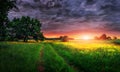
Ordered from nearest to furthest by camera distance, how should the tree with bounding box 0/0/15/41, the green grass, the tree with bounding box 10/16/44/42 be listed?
the green grass, the tree with bounding box 0/0/15/41, the tree with bounding box 10/16/44/42

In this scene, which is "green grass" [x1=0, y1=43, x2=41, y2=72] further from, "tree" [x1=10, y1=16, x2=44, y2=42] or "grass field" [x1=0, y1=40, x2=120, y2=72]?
"tree" [x1=10, y1=16, x2=44, y2=42]

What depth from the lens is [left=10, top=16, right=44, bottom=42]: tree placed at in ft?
291

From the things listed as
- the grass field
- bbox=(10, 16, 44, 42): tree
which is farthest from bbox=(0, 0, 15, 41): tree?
bbox=(10, 16, 44, 42): tree

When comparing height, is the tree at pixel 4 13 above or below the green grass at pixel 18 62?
above

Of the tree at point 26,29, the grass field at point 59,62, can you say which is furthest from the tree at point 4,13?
the tree at point 26,29

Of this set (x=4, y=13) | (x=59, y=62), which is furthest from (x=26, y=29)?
(x=59, y=62)

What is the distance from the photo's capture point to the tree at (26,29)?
88.8 m

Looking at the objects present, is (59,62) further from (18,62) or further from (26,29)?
(26,29)

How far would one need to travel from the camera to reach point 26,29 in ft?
295

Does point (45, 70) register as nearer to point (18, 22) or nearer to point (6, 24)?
point (6, 24)

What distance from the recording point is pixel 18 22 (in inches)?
3492

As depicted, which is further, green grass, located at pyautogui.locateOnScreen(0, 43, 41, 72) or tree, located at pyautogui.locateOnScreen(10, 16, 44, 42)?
tree, located at pyautogui.locateOnScreen(10, 16, 44, 42)

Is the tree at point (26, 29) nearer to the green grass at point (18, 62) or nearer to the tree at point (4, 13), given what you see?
the tree at point (4, 13)

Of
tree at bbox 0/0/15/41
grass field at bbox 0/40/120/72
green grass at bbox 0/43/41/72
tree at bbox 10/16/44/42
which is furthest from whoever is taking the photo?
tree at bbox 10/16/44/42
